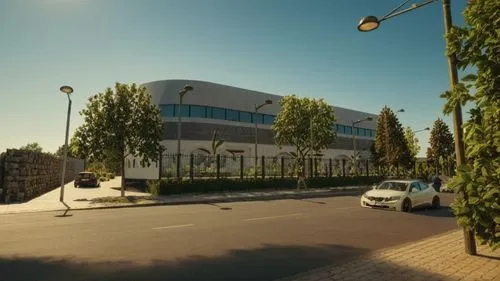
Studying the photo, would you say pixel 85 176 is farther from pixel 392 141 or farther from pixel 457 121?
pixel 392 141

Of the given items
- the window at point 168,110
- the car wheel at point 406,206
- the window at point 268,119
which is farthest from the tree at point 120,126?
the window at point 268,119

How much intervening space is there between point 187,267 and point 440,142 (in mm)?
86187

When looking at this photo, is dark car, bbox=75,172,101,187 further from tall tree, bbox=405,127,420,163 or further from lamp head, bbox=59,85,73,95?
tall tree, bbox=405,127,420,163

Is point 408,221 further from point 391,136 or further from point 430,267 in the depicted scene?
point 391,136

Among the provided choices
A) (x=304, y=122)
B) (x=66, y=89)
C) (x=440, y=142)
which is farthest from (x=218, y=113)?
(x=440, y=142)

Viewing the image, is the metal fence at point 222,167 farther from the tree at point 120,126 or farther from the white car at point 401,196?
the white car at point 401,196

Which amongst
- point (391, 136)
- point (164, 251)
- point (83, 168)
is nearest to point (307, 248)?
point (164, 251)

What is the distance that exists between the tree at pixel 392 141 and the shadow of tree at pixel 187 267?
56.2 m

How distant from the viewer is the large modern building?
4406 centimetres

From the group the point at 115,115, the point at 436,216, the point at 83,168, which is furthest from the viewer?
the point at 83,168

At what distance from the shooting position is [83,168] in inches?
2734

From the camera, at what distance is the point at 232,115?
49500 millimetres

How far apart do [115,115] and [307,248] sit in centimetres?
1760

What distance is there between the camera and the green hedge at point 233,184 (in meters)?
23.8
